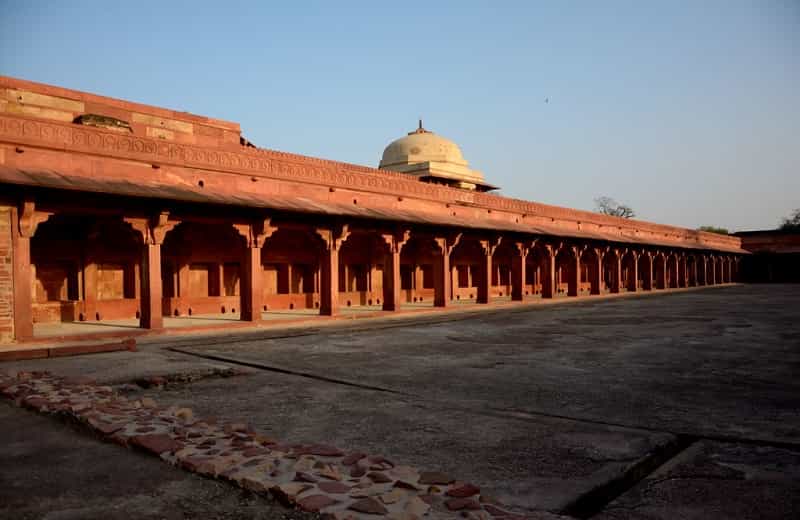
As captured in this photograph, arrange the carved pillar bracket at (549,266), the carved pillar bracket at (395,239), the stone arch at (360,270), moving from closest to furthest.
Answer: the carved pillar bracket at (395,239) → the stone arch at (360,270) → the carved pillar bracket at (549,266)

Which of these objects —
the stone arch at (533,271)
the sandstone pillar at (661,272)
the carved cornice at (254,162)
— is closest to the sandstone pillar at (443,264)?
the carved cornice at (254,162)

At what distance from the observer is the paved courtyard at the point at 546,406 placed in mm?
3215

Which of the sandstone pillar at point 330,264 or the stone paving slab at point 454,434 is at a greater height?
the sandstone pillar at point 330,264

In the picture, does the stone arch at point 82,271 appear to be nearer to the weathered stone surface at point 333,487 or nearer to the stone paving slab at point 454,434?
the stone paving slab at point 454,434

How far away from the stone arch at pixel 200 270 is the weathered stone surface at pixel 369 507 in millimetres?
13762

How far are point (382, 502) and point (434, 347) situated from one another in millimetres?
7210

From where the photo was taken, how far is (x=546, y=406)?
5.25m

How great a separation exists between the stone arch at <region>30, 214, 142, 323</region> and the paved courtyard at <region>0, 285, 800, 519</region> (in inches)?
228

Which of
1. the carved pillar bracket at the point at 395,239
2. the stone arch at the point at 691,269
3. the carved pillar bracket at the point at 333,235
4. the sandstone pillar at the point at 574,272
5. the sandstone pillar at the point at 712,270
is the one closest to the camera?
the carved pillar bracket at the point at 333,235

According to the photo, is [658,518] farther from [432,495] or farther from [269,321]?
[269,321]

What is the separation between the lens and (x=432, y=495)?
9.57ft

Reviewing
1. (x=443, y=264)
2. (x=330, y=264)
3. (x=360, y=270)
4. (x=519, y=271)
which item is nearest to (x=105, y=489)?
(x=330, y=264)

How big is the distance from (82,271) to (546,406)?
13874 mm

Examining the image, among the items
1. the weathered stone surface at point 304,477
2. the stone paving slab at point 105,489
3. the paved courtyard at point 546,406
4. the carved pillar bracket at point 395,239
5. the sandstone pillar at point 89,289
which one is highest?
the carved pillar bracket at point 395,239
